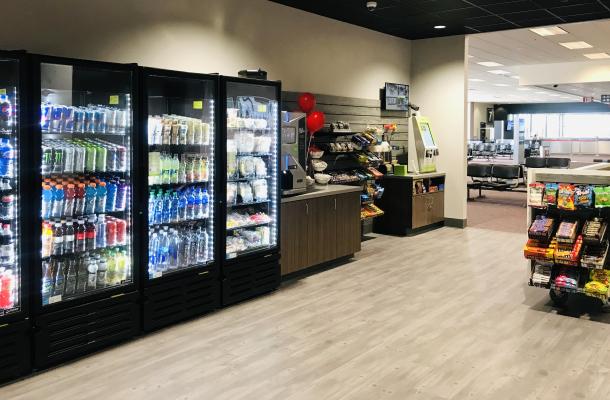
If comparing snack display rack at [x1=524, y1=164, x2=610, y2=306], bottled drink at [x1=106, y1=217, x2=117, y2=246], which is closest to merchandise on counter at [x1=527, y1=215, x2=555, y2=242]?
snack display rack at [x1=524, y1=164, x2=610, y2=306]

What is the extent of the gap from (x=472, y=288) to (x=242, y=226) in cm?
250

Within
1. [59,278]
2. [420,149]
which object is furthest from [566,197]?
[420,149]

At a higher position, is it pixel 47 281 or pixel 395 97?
pixel 395 97

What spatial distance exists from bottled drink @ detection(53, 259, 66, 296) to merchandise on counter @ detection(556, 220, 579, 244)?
13.3 ft

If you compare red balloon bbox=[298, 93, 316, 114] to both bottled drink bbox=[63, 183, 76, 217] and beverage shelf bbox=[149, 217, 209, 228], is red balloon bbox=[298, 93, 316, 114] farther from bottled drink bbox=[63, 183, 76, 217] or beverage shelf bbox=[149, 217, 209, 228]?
bottled drink bbox=[63, 183, 76, 217]

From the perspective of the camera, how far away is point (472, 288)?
19.2 feet

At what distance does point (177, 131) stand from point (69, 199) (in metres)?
1.11

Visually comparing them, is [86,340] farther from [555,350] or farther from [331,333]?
[555,350]

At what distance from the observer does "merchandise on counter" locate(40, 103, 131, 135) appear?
384 centimetres

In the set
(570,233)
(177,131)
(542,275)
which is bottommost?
(542,275)

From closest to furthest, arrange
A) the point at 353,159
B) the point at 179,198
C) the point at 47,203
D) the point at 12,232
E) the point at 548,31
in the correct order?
1. the point at 12,232
2. the point at 47,203
3. the point at 179,198
4. the point at 353,159
5. the point at 548,31

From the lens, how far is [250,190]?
5449 millimetres

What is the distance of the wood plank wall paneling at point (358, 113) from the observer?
7677 millimetres

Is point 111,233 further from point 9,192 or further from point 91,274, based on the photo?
point 9,192
